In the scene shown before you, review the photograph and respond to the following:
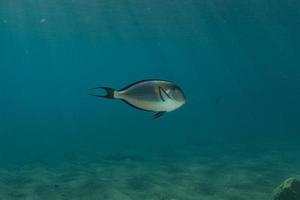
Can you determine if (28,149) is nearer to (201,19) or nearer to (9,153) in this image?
(9,153)

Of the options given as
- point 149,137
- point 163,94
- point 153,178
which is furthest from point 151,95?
point 149,137

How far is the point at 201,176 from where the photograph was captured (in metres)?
14.0

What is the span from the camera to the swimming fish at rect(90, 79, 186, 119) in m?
3.20

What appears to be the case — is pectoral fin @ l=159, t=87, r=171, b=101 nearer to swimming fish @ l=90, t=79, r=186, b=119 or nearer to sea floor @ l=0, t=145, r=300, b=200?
swimming fish @ l=90, t=79, r=186, b=119

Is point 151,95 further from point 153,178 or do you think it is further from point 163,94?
point 153,178

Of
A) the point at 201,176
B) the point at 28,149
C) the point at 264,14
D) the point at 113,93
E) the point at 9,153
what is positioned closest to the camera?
the point at 113,93

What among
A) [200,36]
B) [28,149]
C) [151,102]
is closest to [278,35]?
[200,36]

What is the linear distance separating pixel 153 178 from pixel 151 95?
1073 centimetres

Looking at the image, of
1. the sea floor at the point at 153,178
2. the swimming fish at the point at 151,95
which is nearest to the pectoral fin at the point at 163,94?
the swimming fish at the point at 151,95

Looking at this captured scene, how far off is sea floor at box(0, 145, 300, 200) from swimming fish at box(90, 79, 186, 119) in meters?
8.05

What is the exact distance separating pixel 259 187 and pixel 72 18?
28.6 m

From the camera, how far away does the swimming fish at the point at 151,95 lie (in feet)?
10.5

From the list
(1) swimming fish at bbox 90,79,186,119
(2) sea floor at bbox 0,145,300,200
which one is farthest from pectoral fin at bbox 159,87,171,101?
(2) sea floor at bbox 0,145,300,200

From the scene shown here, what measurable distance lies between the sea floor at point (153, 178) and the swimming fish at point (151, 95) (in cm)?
805
